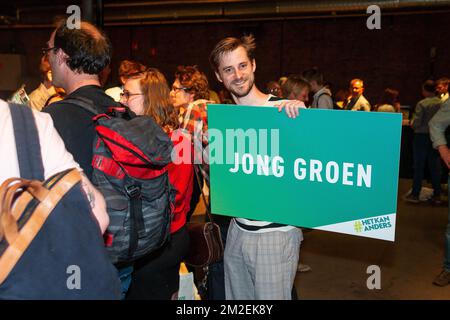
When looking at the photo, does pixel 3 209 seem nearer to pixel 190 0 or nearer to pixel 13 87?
pixel 190 0

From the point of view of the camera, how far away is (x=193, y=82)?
329 centimetres

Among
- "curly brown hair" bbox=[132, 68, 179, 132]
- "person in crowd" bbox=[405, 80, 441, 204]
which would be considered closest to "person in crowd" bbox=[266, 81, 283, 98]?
"person in crowd" bbox=[405, 80, 441, 204]

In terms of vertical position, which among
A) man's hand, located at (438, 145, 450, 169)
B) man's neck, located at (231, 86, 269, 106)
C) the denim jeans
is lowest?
the denim jeans

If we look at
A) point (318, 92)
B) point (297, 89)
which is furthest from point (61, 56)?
point (318, 92)

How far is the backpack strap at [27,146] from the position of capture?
1.05 m

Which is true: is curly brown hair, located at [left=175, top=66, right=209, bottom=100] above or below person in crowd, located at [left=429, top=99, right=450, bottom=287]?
above

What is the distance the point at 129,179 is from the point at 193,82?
5.99 ft

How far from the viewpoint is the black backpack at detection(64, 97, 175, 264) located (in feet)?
5.04

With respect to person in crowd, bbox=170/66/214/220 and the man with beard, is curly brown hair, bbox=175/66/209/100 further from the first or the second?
the man with beard

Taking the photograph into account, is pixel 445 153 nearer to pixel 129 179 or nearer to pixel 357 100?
pixel 129 179

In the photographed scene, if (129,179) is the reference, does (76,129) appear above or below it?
above

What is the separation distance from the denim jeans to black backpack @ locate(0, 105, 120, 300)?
6325 mm

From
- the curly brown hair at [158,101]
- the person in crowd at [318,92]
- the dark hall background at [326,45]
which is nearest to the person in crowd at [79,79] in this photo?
the curly brown hair at [158,101]

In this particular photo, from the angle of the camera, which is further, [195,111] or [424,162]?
[424,162]
